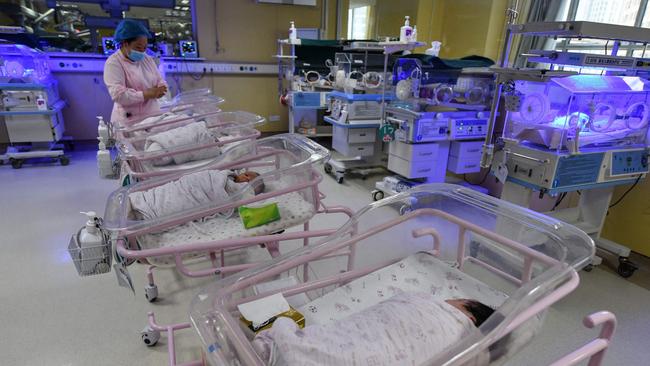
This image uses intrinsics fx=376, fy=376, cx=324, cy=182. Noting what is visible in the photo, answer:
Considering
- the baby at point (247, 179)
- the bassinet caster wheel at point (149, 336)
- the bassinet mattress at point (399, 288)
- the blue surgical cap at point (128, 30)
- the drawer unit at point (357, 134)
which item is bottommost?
the bassinet caster wheel at point (149, 336)

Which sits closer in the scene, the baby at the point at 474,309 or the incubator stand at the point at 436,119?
the baby at the point at 474,309

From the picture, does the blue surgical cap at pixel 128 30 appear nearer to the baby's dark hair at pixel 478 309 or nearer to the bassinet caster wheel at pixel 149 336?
the bassinet caster wheel at pixel 149 336

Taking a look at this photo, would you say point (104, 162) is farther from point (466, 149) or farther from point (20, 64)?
point (466, 149)

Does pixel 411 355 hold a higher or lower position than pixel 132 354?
higher

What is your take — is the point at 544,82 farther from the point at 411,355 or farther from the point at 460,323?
the point at 411,355

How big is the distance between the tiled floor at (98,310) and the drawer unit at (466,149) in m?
1.20

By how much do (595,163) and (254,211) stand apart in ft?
6.05

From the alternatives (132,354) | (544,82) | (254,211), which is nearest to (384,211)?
(254,211)

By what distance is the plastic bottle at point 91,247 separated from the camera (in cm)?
132

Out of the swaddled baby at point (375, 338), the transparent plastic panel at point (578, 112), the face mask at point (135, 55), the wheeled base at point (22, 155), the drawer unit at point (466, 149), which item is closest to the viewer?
the swaddled baby at point (375, 338)

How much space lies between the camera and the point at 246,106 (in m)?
5.62

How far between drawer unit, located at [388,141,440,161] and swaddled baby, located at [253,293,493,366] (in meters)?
2.08

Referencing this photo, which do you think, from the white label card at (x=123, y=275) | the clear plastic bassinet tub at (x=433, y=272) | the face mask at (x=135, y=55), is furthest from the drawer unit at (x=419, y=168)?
the white label card at (x=123, y=275)

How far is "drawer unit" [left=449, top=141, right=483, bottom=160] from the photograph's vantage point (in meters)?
3.10
